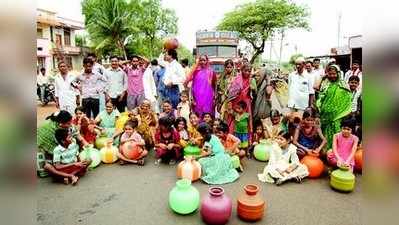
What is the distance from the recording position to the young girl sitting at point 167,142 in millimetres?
5691

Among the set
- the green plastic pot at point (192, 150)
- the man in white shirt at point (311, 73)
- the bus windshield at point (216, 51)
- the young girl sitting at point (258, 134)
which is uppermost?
the bus windshield at point (216, 51)

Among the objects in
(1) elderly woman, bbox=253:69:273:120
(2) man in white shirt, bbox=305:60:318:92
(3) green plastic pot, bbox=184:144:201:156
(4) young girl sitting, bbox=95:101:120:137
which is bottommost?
(3) green plastic pot, bbox=184:144:201:156

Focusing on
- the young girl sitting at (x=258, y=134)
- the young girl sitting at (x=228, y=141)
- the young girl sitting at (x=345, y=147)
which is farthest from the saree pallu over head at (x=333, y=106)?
the young girl sitting at (x=228, y=141)

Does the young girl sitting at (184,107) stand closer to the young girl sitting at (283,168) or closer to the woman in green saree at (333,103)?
the young girl sitting at (283,168)

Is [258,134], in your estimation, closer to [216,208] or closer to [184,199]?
[184,199]

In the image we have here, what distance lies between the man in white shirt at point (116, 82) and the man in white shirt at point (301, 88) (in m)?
3.57

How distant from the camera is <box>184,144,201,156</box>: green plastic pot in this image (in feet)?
17.7

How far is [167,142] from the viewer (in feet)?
18.9

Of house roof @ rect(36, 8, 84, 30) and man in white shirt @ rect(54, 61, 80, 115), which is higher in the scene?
house roof @ rect(36, 8, 84, 30)

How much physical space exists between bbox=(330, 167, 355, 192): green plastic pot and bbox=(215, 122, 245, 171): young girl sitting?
4.56ft

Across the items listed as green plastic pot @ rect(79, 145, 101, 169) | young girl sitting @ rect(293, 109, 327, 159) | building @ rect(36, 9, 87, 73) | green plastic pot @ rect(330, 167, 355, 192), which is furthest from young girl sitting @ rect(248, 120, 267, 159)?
building @ rect(36, 9, 87, 73)

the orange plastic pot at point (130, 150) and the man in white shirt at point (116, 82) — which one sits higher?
the man in white shirt at point (116, 82)

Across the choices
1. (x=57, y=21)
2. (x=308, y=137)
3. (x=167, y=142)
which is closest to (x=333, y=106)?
(x=308, y=137)

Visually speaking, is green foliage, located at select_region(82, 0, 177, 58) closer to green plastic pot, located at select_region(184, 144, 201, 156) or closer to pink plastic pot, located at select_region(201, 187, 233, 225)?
green plastic pot, located at select_region(184, 144, 201, 156)
